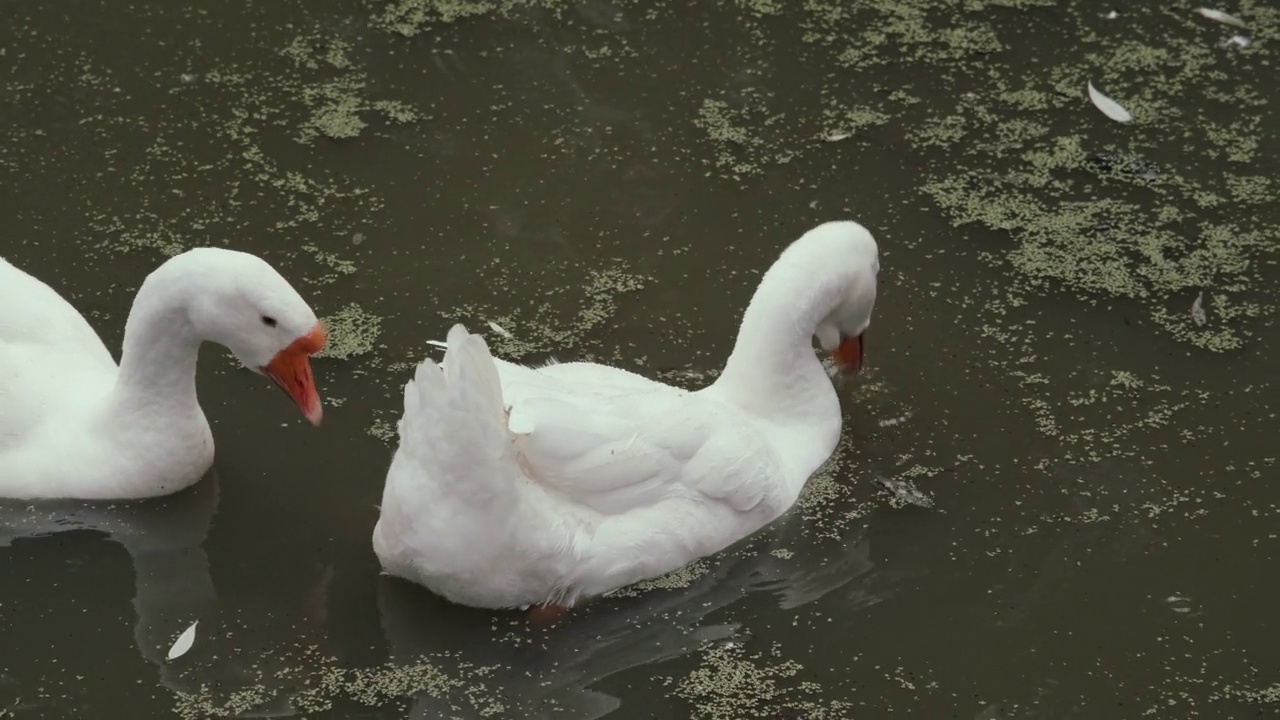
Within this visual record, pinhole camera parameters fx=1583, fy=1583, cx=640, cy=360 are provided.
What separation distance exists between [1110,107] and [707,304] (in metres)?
2.22

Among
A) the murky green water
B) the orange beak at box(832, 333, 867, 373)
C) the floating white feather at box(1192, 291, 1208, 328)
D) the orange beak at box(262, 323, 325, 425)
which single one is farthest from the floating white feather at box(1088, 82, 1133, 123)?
the orange beak at box(262, 323, 325, 425)

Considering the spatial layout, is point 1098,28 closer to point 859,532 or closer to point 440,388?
point 859,532

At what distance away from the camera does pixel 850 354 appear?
5.32m

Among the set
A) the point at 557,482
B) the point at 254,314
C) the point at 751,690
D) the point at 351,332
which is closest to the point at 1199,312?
the point at 751,690

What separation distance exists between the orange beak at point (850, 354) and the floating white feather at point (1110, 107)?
2092mm

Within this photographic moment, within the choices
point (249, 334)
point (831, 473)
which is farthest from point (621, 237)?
point (249, 334)

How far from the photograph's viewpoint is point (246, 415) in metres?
5.16

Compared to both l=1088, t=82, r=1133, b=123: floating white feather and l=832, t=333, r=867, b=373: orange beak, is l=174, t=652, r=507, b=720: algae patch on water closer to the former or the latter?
l=832, t=333, r=867, b=373: orange beak

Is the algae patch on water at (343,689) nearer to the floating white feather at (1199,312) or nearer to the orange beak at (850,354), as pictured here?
the orange beak at (850,354)

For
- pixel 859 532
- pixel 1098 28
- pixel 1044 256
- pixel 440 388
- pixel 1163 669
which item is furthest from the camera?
pixel 1098 28

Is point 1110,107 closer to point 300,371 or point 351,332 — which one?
point 351,332

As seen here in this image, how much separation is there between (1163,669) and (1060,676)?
11.8 inches

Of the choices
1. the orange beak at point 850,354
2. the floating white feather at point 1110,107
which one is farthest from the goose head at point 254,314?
the floating white feather at point 1110,107

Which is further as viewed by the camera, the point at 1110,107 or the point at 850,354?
the point at 1110,107
